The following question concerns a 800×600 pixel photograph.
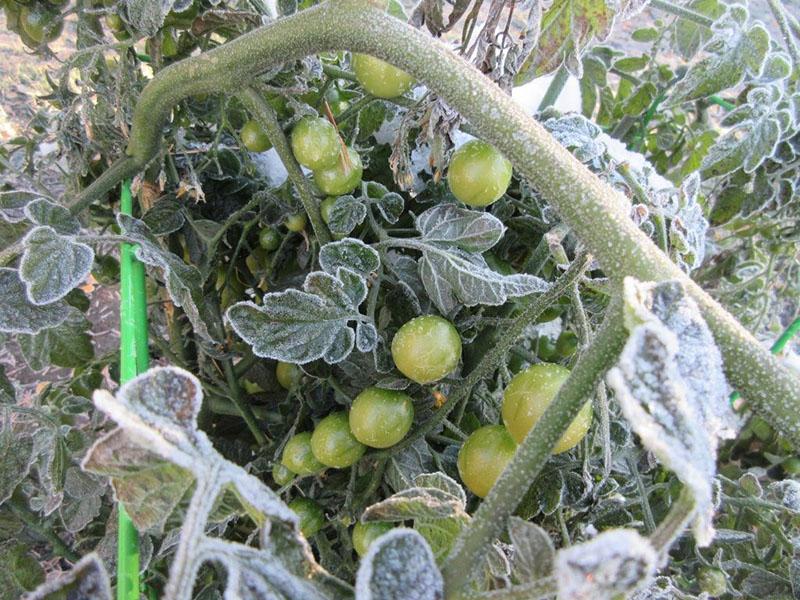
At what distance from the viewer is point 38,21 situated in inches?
37.1

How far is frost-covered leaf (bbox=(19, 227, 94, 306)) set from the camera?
655 mm

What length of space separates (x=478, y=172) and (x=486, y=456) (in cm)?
31

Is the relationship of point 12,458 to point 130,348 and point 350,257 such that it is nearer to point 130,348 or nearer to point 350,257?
point 130,348

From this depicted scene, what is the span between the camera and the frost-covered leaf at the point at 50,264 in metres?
0.65

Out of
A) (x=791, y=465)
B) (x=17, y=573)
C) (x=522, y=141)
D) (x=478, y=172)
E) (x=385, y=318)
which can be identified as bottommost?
(x=17, y=573)

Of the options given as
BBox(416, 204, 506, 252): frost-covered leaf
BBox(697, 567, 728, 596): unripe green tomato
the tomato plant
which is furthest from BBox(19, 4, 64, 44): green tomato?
BBox(697, 567, 728, 596): unripe green tomato

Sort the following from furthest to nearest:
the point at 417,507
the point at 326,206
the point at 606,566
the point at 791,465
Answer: the point at 791,465 < the point at 326,206 < the point at 417,507 < the point at 606,566

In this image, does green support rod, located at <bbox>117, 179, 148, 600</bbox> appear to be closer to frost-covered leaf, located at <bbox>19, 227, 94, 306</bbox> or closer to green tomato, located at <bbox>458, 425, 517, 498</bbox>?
frost-covered leaf, located at <bbox>19, 227, 94, 306</bbox>

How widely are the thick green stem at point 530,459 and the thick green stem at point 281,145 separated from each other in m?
0.49

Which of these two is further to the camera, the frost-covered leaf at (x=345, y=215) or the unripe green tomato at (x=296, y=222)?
the unripe green tomato at (x=296, y=222)

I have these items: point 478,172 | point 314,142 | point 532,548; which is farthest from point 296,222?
point 532,548

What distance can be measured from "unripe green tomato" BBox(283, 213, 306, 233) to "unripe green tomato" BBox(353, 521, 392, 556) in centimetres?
42

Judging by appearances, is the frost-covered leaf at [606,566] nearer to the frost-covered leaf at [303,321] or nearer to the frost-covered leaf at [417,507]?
the frost-covered leaf at [417,507]

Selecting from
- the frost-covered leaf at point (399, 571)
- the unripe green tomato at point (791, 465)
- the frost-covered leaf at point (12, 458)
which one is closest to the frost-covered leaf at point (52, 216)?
the frost-covered leaf at point (12, 458)
